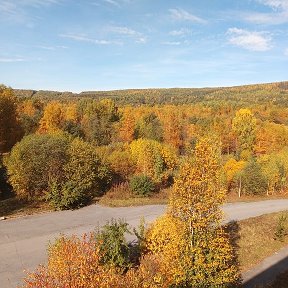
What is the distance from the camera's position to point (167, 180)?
45.5 meters

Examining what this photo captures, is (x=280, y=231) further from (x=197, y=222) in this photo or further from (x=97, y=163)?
(x=97, y=163)

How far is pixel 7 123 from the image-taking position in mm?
46406

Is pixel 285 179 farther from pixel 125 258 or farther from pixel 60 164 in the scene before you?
pixel 125 258

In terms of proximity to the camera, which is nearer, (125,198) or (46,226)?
(46,226)

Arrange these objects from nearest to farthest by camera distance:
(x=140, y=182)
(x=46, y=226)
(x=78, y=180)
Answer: (x=46, y=226), (x=78, y=180), (x=140, y=182)

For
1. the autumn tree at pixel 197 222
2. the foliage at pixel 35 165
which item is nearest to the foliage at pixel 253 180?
the foliage at pixel 35 165

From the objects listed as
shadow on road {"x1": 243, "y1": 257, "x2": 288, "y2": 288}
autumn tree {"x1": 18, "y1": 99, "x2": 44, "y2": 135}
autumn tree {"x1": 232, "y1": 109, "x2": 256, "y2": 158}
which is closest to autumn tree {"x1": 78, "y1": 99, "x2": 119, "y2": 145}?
autumn tree {"x1": 18, "y1": 99, "x2": 44, "y2": 135}

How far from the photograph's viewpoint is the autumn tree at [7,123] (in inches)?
1800

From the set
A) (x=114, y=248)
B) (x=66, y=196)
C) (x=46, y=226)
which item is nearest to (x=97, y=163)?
(x=66, y=196)

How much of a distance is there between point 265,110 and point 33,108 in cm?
8070

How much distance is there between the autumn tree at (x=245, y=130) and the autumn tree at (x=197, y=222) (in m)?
57.1

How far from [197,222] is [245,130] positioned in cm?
6213

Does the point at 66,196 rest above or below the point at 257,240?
above

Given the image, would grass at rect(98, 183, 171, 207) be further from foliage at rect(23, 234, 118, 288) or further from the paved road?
foliage at rect(23, 234, 118, 288)
